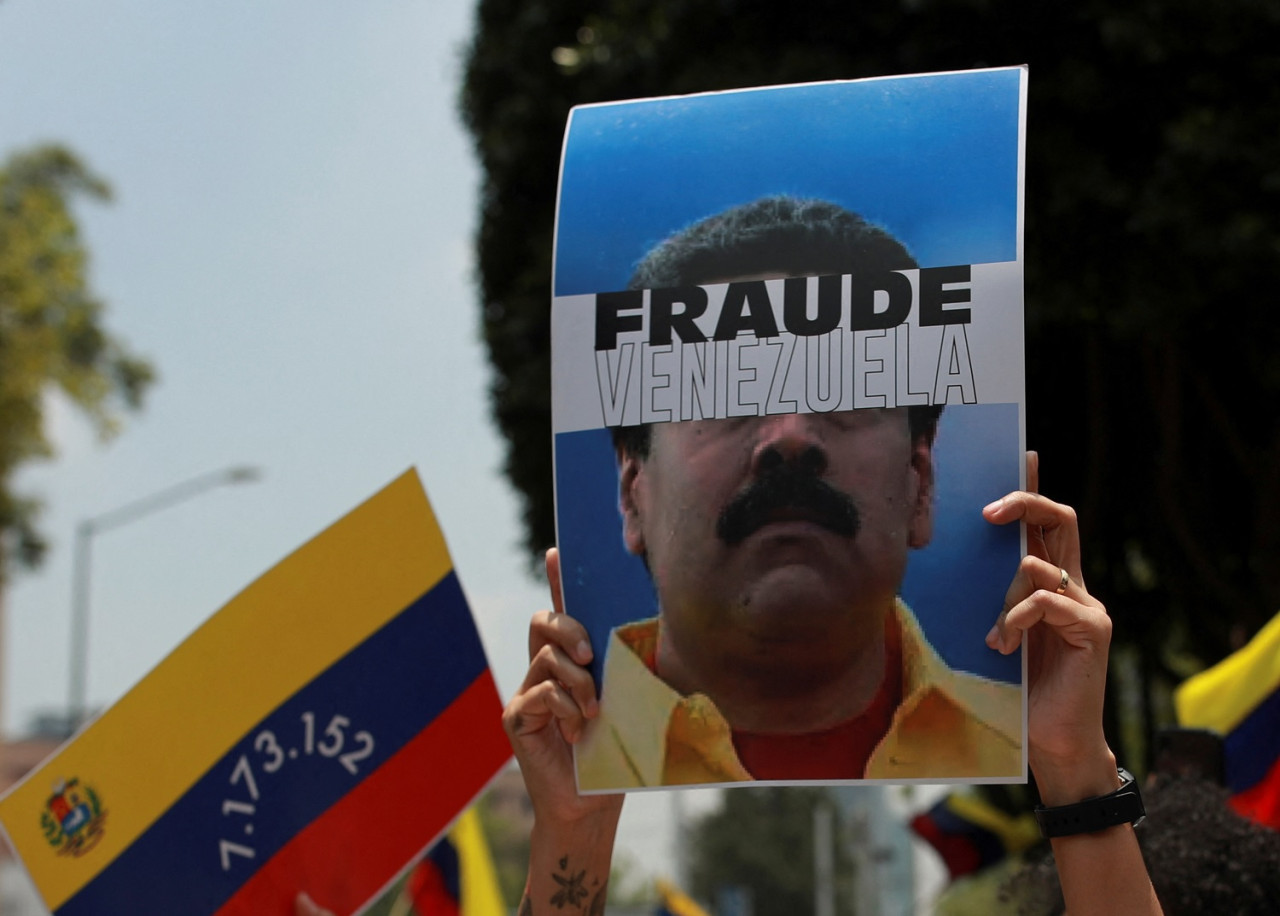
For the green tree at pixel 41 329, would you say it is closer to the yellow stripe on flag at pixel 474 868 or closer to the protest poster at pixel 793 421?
the yellow stripe on flag at pixel 474 868

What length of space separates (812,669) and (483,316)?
29.7 feet

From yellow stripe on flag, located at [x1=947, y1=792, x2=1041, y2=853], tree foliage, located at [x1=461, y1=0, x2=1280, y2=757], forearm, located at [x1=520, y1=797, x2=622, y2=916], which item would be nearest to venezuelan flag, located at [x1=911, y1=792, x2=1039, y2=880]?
yellow stripe on flag, located at [x1=947, y1=792, x2=1041, y2=853]

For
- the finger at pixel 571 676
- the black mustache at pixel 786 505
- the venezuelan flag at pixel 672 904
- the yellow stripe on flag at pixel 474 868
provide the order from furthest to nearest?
the venezuelan flag at pixel 672 904
the yellow stripe on flag at pixel 474 868
the finger at pixel 571 676
the black mustache at pixel 786 505

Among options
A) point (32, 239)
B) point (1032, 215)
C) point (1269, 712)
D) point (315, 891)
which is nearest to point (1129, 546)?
point (1032, 215)

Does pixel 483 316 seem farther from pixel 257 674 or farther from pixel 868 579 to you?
pixel 868 579

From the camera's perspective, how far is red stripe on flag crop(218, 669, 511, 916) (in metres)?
3.00

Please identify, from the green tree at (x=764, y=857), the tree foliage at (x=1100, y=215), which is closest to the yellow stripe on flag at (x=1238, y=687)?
the tree foliage at (x=1100, y=215)

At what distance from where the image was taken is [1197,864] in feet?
9.74

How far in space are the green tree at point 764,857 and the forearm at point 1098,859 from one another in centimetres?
5550

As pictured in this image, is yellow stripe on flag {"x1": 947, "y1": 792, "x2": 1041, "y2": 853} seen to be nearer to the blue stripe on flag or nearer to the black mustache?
the blue stripe on flag

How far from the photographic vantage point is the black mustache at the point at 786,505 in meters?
A: 2.22

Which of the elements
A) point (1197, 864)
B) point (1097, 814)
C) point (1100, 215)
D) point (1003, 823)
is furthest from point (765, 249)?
point (1003, 823)

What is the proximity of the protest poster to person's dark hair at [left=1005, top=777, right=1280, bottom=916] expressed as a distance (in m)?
0.90

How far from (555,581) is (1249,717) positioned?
8.46 feet
